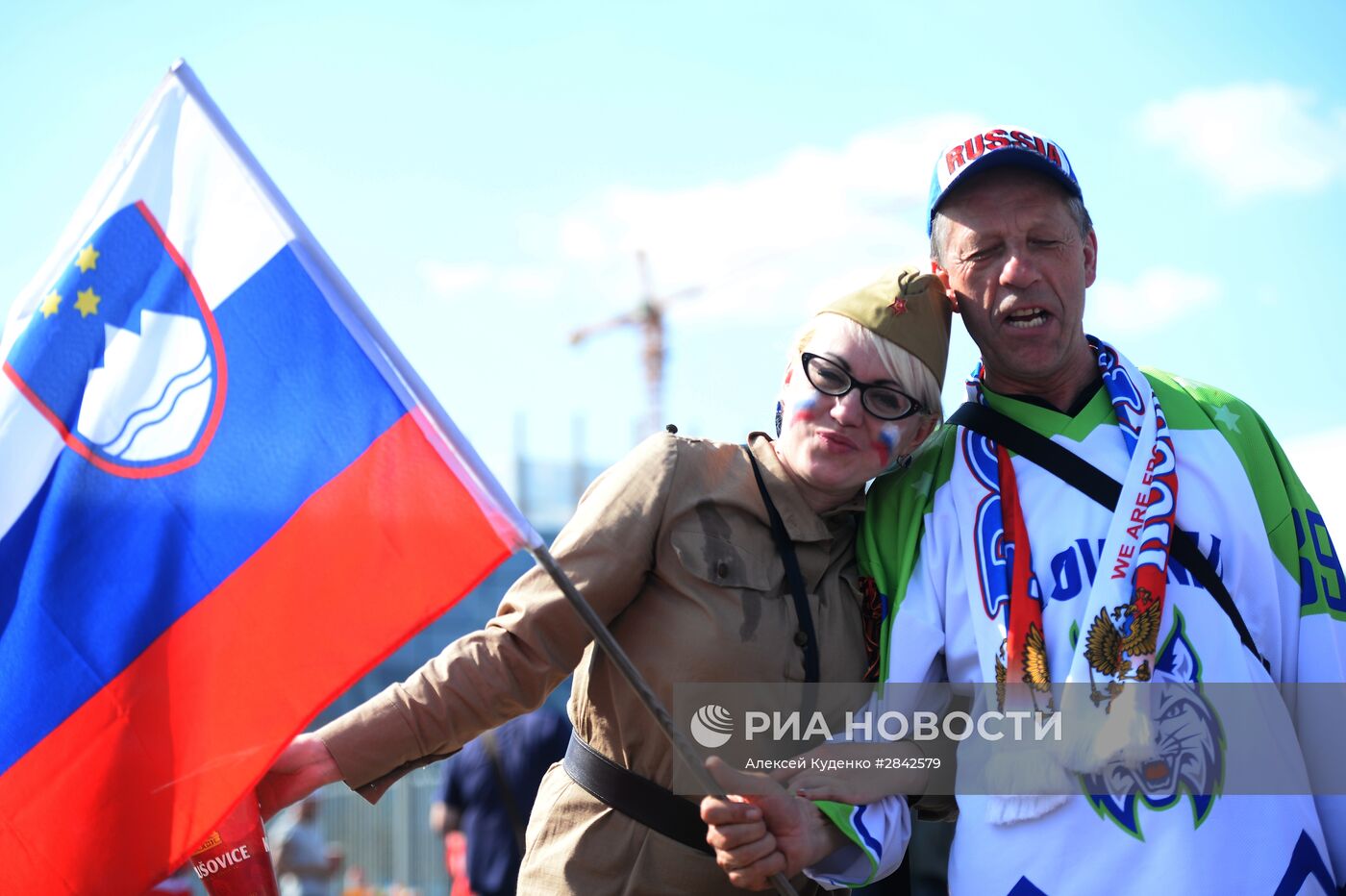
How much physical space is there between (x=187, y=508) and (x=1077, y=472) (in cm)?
180

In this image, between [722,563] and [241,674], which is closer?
[241,674]

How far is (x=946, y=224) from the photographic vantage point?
323cm

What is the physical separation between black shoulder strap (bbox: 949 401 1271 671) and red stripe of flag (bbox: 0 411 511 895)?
1153 mm

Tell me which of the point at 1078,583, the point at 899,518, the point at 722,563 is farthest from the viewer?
the point at 899,518

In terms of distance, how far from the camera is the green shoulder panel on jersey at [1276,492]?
2975 millimetres

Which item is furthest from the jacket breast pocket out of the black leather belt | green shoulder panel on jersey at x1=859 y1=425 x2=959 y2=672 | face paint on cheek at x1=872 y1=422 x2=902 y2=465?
the black leather belt

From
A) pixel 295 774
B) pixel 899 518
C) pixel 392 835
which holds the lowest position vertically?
pixel 295 774

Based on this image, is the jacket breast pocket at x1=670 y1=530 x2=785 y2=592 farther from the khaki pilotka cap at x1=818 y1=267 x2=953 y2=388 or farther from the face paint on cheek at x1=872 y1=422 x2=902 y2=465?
the khaki pilotka cap at x1=818 y1=267 x2=953 y2=388

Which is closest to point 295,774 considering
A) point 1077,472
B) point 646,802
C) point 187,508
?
point 187,508

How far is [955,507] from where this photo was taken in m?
3.13

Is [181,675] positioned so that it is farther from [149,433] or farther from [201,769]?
[149,433]

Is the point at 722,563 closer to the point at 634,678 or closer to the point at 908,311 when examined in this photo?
the point at 634,678

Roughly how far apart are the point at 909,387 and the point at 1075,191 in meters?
0.58

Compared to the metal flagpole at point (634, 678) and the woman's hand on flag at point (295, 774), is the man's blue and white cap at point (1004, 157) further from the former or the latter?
the woman's hand on flag at point (295, 774)
